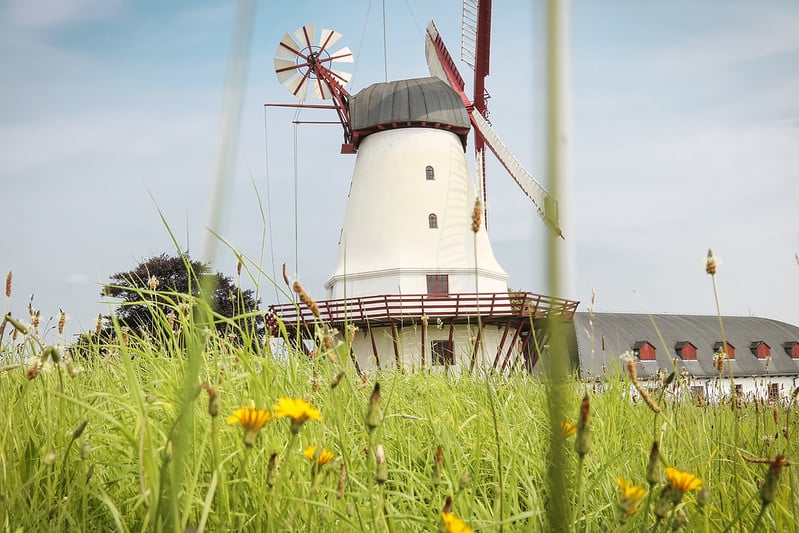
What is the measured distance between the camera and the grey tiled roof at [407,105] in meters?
16.3

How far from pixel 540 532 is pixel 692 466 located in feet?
3.19

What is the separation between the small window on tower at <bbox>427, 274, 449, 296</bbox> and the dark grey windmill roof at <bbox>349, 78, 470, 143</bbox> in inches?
152

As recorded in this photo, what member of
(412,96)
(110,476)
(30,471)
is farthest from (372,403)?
(412,96)

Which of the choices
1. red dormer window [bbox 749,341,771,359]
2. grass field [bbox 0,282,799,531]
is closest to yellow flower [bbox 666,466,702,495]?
grass field [bbox 0,282,799,531]

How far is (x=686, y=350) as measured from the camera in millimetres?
29969

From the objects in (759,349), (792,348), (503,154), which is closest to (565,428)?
(503,154)

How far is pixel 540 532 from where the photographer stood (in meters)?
1.45

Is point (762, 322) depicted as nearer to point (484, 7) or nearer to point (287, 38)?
point (484, 7)

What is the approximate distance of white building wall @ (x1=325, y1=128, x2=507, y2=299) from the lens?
1572 cm

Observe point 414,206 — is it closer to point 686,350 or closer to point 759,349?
point 686,350

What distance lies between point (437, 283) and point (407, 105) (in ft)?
15.0

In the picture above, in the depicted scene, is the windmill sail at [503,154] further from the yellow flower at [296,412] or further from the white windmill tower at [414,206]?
the yellow flower at [296,412]

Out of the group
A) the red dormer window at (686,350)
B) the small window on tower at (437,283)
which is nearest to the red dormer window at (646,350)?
the red dormer window at (686,350)

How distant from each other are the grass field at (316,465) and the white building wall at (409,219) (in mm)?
12807
